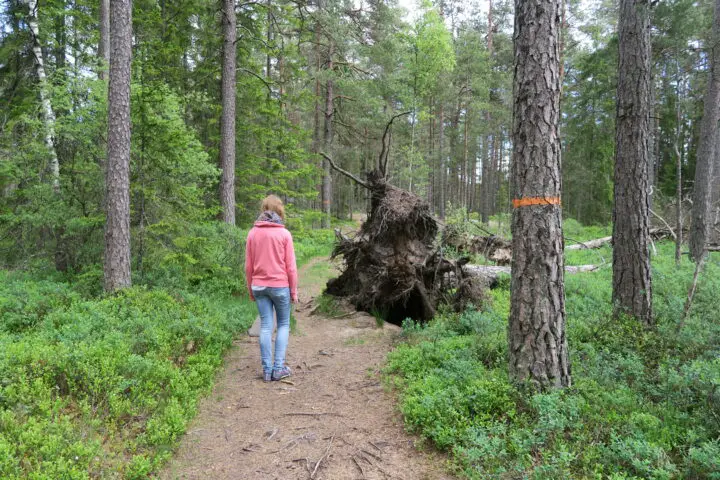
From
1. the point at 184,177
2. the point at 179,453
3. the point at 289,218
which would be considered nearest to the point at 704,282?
the point at 179,453

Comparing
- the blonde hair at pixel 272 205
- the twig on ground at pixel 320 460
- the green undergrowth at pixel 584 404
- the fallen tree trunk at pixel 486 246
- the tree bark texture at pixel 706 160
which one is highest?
the tree bark texture at pixel 706 160

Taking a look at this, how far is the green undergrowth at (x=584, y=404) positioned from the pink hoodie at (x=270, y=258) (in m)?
1.94

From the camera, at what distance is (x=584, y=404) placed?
3721mm

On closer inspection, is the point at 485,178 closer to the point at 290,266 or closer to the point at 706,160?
the point at 706,160

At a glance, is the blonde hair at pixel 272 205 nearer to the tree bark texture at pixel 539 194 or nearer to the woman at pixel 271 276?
A: the woman at pixel 271 276

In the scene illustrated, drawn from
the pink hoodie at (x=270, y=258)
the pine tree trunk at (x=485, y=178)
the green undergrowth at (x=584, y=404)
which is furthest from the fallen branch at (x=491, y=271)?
the pine tree trunk at (x=485, y=178)

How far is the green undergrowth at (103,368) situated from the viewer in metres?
3.11

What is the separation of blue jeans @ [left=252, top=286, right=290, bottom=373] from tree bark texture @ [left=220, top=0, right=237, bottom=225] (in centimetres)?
660

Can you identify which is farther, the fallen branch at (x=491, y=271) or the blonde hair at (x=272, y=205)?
the fallen branch at (x=491, y=271)

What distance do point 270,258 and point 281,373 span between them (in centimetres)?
162

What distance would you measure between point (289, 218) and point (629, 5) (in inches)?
529

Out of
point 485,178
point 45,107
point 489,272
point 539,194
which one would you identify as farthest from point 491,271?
point 485,178

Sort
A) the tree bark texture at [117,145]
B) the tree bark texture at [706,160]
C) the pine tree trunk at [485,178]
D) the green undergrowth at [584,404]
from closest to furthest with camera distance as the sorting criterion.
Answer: the green undergrowth at [584,404], the tree bark texture at [117,145], the tree bark texture at [706,160], the pine tree trunk at [485,178]

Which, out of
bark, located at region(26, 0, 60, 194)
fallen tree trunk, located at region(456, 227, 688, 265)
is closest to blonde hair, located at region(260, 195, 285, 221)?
bark, located at region(26, 0, 60, 194)
